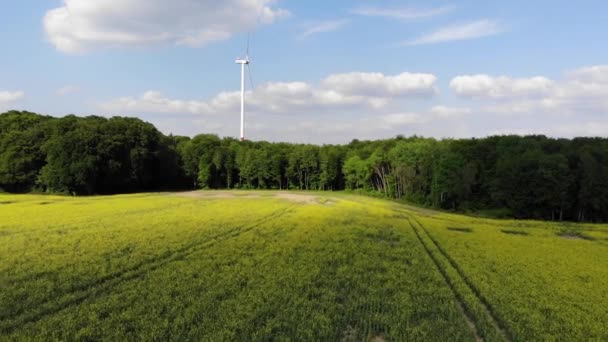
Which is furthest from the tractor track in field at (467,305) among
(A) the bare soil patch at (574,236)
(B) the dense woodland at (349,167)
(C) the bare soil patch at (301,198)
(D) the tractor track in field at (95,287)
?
(B) the dense woodland at (349,167)

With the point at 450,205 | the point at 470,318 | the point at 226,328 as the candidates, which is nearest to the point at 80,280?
the point at 226,328

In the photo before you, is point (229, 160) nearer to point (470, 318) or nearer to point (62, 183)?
point (62, 183)

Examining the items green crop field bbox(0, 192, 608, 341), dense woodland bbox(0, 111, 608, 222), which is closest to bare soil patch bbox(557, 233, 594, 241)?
green crop field bbox(0, 192, 608, 341)

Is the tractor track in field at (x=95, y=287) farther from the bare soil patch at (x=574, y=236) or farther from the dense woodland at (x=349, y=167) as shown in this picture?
the dense woodland at (x=349, y=167)

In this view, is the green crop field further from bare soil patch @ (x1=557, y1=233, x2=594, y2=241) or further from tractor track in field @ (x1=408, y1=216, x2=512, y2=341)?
bare soil patch @ (x1=557, y1=233, x2=594, y2=241)

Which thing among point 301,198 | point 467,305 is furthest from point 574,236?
point 301,198
